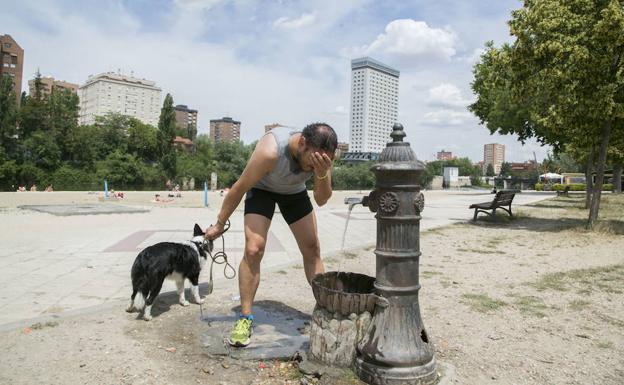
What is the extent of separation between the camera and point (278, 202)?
3.69 meters

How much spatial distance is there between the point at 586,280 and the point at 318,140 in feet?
16.1

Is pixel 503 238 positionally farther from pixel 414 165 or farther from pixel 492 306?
pixel 414 165

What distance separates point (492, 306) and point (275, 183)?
9.13 ft

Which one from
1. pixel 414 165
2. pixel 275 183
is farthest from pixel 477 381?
pixel 275 183

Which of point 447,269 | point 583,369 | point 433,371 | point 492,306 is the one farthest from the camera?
point 447,269

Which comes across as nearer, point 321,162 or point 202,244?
point 321,162

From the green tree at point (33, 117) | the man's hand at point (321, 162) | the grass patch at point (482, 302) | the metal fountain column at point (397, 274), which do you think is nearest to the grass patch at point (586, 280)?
the grass patch at point (482, 302)

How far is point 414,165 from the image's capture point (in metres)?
2.92

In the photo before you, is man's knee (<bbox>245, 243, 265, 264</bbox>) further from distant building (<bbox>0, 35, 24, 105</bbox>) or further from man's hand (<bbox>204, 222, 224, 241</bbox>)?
distant building (<bbox>0, 35, 24, 105</bbox>)

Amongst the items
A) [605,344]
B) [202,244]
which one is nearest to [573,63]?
[605,344]

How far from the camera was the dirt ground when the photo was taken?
2984 mm

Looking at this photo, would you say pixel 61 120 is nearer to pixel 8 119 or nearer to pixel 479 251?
pixel 8 119

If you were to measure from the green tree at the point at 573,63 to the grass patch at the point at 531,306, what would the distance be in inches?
278

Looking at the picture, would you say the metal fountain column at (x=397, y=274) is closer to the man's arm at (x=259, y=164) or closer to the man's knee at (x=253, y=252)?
the man's arm at (x=259, y=164)
